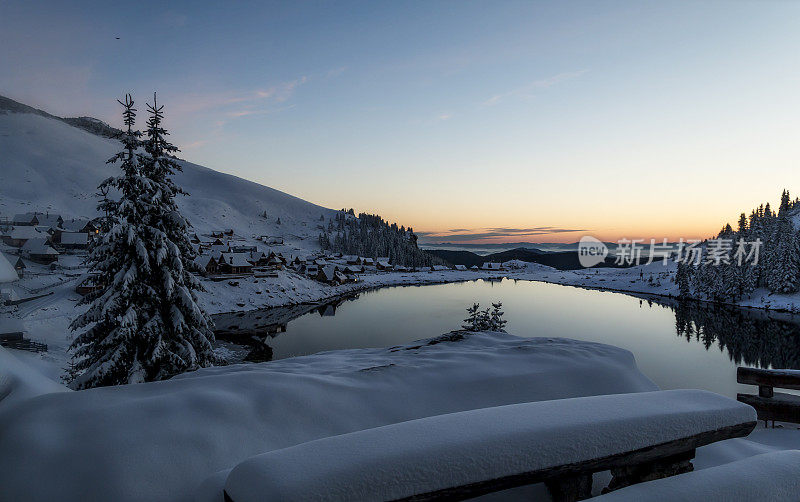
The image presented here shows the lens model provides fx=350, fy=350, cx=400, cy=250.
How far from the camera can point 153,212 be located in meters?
12.6

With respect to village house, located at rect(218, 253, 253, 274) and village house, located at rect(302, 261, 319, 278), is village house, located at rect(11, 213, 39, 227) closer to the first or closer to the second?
village house, located at rect(218, 253, 253, 274)

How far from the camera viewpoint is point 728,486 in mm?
1838

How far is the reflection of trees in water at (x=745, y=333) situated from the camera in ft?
96.4

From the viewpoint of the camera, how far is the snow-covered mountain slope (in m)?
102

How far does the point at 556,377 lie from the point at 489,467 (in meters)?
3.43

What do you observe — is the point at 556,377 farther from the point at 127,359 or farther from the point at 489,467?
the point at 127,359

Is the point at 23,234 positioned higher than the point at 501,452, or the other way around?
the point at 23,234

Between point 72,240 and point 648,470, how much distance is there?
85.9 meters

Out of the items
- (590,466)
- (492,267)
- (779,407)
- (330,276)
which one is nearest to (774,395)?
(779,407)

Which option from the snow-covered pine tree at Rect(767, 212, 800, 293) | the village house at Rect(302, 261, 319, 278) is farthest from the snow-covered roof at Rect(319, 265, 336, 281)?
the snow-covered pine tree at Rect(767, 212, 800, 293)

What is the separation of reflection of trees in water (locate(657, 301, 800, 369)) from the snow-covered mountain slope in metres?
89.3

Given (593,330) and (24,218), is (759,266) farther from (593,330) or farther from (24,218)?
(24,218)

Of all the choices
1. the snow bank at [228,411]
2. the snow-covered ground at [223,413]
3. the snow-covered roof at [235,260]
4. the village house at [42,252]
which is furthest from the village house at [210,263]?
the snow-covered ground at [223,413]

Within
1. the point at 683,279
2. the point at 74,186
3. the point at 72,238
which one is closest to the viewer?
the point at 72,238
